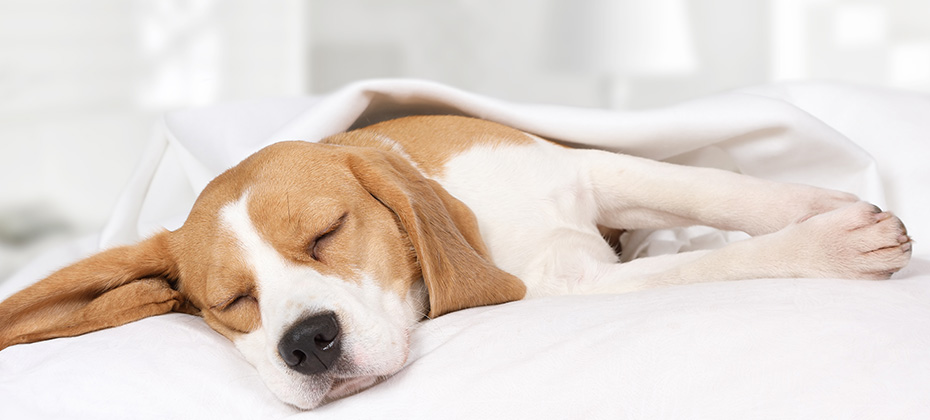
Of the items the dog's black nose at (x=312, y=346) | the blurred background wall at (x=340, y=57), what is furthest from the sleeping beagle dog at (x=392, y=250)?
the blurred background wall at (x=340, y=57)

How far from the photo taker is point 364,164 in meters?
1.57

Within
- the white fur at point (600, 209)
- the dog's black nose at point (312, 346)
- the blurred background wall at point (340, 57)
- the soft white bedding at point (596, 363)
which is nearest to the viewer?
the soft white bedding at point (596, 363)

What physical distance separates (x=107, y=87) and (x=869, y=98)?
4644 mm

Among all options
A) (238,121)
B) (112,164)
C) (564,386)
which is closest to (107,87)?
(112,164)

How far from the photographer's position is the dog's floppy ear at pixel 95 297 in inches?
56.7

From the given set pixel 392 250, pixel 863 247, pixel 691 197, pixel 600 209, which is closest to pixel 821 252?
pixel 863 247

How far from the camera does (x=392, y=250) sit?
1.52 m

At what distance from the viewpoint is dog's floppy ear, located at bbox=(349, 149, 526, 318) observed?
1443 mm

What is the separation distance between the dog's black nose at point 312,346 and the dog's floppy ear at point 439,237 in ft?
0.78

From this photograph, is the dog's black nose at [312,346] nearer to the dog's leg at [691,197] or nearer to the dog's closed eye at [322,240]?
the dog's closed eye at [322,240]

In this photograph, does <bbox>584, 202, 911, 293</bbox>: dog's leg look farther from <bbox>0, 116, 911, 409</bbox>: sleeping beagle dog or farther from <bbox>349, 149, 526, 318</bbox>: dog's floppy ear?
<bbox>349, 149, 526, 318</bbox>: dog's floppy ear

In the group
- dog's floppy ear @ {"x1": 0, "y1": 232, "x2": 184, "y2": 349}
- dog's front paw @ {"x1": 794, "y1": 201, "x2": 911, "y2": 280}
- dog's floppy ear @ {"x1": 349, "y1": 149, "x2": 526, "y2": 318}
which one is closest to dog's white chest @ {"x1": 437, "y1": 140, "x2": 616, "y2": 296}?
dog's floppy ear @ {"x1": 349, "y1": 149, "x2": 526, "y2": 318}

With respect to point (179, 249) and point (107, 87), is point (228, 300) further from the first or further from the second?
point (107, 87)

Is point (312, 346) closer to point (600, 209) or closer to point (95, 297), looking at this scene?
point (95, 297)
